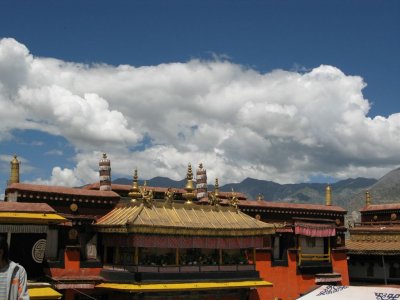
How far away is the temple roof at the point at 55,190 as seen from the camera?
25.1 metres

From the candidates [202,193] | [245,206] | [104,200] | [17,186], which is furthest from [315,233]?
[17,186]

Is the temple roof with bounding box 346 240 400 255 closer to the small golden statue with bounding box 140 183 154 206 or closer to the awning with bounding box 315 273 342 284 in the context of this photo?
the awning with bounding box 315 273 342 284

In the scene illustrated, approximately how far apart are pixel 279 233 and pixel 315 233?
248 centimetres

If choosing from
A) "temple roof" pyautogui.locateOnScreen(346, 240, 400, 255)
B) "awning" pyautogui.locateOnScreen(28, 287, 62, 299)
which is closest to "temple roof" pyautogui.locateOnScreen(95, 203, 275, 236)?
"awning" pyautogui.locateOnScreen(28, 287, 62, 299)

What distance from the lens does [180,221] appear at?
26234 mm

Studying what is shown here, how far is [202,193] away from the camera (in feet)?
110

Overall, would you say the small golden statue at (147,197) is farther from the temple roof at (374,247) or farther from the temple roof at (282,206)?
the temple roof at (374,247)

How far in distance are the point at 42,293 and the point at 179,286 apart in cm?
672

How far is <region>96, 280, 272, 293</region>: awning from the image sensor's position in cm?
2395

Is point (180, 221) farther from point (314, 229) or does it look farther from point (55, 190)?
point (314, 229)

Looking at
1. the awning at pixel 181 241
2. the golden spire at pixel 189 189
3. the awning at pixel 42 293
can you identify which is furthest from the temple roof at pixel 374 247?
the awning at pixel 42 293

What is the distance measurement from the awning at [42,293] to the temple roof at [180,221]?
4.23m

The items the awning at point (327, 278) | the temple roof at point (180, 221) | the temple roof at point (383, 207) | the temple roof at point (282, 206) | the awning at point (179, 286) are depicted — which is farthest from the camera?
the temple roof at point (383, 207)

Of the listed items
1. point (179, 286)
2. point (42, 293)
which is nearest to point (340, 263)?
point (179, 286)
